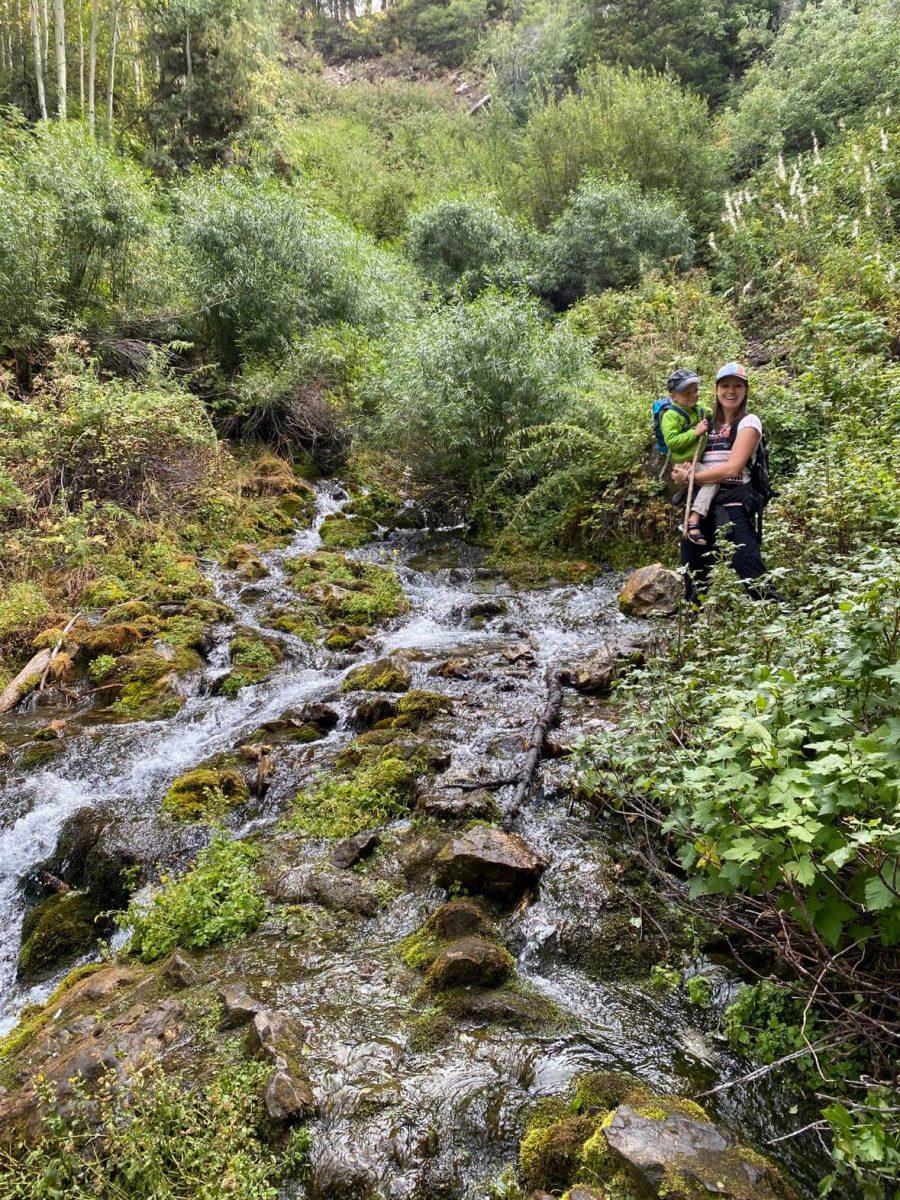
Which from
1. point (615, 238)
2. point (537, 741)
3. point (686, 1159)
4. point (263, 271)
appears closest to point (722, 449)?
point (537, 741)

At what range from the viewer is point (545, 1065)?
282cm

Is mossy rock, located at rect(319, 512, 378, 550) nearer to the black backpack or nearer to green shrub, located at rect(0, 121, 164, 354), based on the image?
green shrub, located at rect(0, 121, 164, 354)

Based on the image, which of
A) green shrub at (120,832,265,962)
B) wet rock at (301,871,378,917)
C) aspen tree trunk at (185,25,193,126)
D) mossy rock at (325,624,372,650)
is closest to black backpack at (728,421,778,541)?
wet rock at (301,871,378,917)

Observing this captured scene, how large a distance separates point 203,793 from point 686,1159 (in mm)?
4444

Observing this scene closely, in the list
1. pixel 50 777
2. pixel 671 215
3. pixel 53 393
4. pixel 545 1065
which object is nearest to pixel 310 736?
pixel 50 777

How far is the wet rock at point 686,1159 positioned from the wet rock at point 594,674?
13.6ft

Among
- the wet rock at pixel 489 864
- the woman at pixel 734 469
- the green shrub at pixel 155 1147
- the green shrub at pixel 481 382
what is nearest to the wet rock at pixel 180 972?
the green shrub at pixel 155 1147

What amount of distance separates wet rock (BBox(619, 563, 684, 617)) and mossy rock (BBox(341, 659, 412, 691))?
3092 mm

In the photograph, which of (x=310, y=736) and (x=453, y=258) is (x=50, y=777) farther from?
(x=453, y=258)

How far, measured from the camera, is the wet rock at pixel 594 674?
6375 millimetres

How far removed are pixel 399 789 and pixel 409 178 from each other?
2992 cm

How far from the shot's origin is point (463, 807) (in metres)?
4.75

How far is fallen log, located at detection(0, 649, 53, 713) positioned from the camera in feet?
24.0

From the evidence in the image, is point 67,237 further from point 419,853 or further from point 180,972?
point 180,972
